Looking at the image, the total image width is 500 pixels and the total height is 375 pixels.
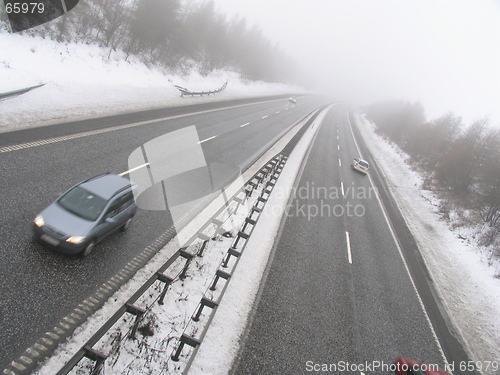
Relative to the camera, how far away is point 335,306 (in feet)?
28.8

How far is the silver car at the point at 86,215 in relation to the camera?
6742 millimetres

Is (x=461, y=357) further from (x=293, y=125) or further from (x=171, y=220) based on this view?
(x=293, y=125)

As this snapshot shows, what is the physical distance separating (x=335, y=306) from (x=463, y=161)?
21793mm

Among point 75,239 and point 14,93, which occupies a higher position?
point 14,93

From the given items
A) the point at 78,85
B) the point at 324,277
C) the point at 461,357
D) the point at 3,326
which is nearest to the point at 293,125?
the point at 78,85

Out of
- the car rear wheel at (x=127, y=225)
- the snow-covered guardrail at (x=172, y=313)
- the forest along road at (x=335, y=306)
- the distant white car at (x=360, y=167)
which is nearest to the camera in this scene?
the snow-covered guardrail at (x=172, y=313)

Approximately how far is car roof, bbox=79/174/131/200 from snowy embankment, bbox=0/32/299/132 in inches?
258

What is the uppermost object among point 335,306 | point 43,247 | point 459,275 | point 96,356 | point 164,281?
point 96,356

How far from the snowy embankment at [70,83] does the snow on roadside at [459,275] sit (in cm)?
1860

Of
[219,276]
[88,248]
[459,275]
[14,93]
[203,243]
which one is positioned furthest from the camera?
[14,93]

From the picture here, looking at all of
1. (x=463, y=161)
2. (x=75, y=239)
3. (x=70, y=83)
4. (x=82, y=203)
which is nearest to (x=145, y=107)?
(x=70, y=83)

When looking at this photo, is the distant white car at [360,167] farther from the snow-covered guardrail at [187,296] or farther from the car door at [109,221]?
the car door at [109,221]

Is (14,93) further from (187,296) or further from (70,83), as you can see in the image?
(187,296)

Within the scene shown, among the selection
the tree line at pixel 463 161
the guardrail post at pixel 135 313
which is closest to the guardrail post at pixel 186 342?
the guardrail post at pixel 135 313
